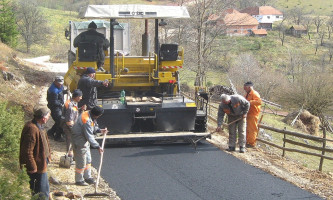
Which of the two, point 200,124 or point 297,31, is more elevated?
point 297,31

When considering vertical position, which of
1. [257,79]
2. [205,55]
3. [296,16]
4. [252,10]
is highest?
[252,10]

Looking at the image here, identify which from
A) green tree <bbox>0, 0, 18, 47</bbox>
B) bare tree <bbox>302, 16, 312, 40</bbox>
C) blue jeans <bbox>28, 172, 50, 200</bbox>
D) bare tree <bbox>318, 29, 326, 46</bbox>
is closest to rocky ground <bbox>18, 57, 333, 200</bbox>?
blue jeans <bbox>28, 172, 50, 200</bbox>

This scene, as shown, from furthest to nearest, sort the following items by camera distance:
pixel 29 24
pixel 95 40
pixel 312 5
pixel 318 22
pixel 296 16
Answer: pixel 312 5
pixel 296 16
pixel 318 22
pixel 29 24
pixel 95 40

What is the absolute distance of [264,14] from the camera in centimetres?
8906

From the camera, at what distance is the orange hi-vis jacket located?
9859 mm

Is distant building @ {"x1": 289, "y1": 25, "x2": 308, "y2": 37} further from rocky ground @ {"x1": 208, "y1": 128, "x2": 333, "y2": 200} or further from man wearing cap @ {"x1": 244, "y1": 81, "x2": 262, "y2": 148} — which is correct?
rocky ground @ {"x1": 208, "y1": 128, "x2": 333, "y2": 200}

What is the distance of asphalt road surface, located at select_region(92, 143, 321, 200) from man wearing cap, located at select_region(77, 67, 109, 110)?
104 cm

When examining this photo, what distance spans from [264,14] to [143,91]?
272 feet

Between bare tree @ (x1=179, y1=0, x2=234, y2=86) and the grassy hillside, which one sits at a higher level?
the grassy hillside

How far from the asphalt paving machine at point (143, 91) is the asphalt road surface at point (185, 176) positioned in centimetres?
40

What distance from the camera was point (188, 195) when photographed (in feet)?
Answer: 21.7

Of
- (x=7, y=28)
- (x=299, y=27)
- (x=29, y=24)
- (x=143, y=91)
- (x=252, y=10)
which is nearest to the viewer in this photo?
(x=143, y=91)

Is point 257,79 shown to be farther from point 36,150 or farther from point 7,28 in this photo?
point 36,150

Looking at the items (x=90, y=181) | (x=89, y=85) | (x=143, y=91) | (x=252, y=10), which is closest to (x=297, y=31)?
(x=252, y=10)
